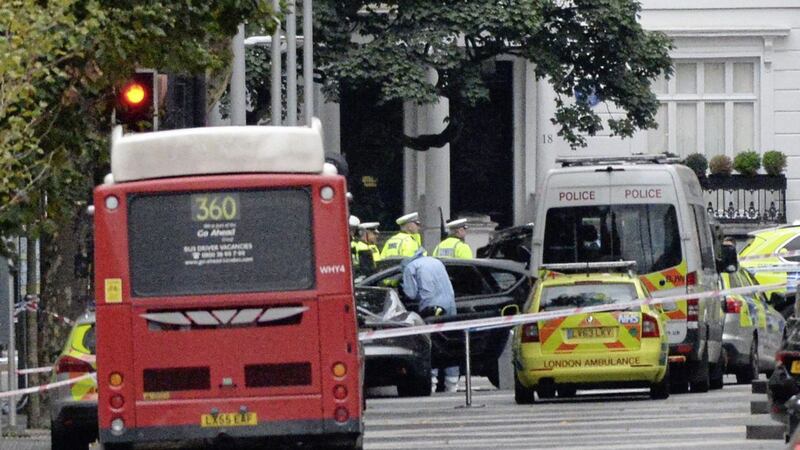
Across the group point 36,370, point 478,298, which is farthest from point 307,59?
point 36,370

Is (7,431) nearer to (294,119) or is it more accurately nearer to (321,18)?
(294,119)

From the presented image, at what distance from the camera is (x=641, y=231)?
23.7 metres

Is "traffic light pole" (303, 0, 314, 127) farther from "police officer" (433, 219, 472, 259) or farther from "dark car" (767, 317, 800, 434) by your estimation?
"dark car" (767, 317, 800, 434)

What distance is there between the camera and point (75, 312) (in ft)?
70.2

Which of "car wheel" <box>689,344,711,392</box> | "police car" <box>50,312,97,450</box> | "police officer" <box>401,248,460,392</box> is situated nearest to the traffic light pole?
"police officer" <box>401,248,460,392</box>

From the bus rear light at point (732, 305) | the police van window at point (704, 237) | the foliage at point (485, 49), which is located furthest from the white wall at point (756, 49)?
the bus rear light at point (732, 305)

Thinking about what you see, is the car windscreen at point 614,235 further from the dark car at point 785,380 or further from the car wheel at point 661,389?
the dark car at point 785,380

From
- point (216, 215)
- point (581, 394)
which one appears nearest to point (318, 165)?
point (216, 215)

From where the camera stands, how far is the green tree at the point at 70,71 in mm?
13555

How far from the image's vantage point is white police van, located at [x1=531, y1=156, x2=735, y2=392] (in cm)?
2339

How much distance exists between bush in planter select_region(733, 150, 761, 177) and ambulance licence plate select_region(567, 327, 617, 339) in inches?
964

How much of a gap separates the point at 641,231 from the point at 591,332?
2.48 m

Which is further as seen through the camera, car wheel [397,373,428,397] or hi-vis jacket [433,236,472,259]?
hi-vis jacket [433,236,472,259]

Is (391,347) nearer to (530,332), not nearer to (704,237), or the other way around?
(530,332)
